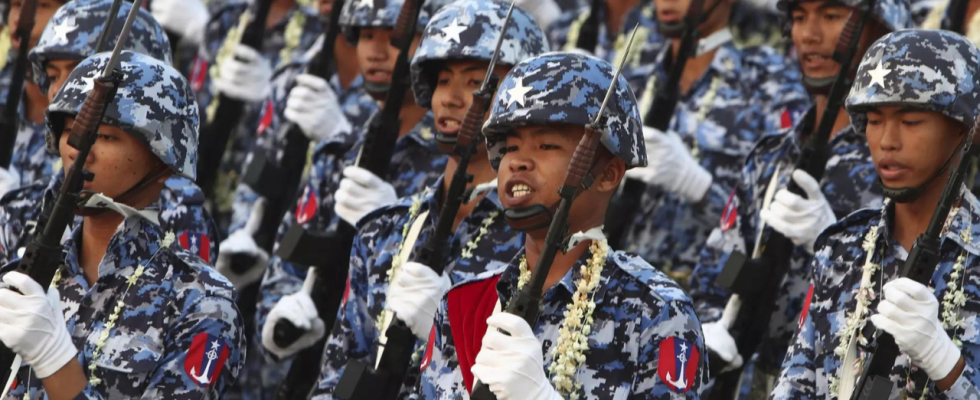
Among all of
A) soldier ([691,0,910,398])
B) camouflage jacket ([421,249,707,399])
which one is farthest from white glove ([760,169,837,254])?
camouflage jacket ([421,249,707,399])

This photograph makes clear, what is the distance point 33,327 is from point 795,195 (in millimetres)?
3435

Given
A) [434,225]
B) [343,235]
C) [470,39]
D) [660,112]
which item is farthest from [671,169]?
[434,225]

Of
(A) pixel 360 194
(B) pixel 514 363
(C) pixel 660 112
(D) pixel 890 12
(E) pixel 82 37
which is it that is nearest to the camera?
(B) pixel 514 363

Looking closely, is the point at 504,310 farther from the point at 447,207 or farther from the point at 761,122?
the point at 761,122

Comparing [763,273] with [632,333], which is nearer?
[632,333]

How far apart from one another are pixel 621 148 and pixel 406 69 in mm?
3100

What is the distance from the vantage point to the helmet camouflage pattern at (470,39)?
740 centimetres

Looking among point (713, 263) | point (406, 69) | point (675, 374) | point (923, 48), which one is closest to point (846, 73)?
point (713, 263)

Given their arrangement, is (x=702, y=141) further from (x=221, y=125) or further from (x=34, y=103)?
(x=34, y=103)

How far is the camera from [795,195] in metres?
7.31

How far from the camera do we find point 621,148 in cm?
545

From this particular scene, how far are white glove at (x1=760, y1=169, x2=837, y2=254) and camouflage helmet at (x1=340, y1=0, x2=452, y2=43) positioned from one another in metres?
2.35

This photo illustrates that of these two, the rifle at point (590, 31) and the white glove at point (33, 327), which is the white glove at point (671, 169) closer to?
the rifle at point (590, 31)

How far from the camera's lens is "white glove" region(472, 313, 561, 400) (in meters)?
4.93
